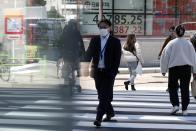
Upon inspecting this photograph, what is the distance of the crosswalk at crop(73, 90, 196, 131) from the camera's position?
23.8 feet

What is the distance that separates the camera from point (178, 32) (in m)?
8.05

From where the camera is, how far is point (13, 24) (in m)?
2.20

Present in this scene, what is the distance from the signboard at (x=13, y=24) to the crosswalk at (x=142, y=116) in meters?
3.23

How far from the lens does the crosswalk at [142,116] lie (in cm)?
726

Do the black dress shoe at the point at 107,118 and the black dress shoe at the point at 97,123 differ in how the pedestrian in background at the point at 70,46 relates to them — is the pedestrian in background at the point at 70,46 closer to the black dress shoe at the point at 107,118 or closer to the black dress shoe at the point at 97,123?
the black dress shoe at the point at 97,123

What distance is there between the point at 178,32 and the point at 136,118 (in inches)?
60.9

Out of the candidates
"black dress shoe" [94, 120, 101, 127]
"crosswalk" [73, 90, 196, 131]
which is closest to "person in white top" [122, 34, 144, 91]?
"crosswalk" [73, 90, 196, 131]

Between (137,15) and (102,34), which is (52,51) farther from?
(137,15)

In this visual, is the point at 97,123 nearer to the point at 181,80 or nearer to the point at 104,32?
the point at 104,32

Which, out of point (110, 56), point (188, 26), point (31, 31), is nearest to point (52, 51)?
point (31, 31)

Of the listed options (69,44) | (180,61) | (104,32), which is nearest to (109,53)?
(104,32)

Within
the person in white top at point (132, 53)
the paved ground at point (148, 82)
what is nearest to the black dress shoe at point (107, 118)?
the person in white top at point (132, 53)

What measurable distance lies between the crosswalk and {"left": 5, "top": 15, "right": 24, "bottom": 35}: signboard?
3.23 meters

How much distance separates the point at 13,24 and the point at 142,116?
650 cm
